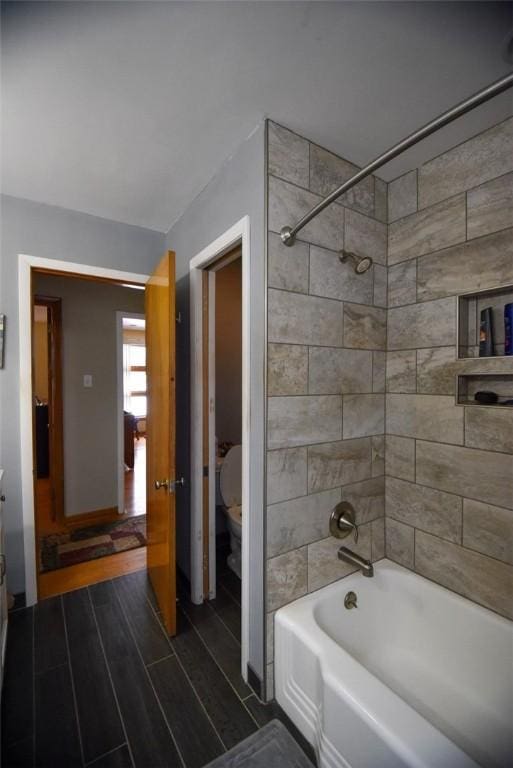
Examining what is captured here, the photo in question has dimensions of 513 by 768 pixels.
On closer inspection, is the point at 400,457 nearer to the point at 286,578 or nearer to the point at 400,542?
the point at 400,542

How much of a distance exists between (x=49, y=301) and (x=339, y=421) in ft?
9.56

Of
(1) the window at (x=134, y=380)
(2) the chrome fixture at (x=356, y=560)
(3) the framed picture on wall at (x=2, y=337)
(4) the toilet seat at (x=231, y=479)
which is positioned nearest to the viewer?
(2) the chrome fixture at (x=356, y=560)

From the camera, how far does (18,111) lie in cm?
125

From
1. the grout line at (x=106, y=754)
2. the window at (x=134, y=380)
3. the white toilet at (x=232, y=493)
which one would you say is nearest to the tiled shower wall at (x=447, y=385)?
the white toilet at (x=232, y=493)

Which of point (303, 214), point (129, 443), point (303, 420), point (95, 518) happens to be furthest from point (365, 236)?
point (129, 443)

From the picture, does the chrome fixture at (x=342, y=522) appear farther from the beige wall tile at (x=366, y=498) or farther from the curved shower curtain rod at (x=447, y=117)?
the curved shower curtain rod at (x=447, y=117)

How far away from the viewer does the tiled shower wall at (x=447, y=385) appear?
1288mm

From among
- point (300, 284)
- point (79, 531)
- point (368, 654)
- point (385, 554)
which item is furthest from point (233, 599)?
point (300, 284)

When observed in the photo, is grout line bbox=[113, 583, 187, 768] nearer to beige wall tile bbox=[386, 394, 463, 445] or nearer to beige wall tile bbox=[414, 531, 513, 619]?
beige wall tile bbox=[414, 531, 513, 619]

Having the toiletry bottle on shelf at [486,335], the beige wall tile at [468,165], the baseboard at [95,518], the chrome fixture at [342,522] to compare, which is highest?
the beige wall tile at [468,165]

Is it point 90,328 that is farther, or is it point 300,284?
point 90,328

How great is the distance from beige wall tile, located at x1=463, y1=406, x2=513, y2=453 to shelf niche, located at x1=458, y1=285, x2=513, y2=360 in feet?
0.78

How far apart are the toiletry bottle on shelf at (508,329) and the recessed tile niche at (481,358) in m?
0.04

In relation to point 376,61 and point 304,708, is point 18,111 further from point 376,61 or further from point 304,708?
point 304,708
